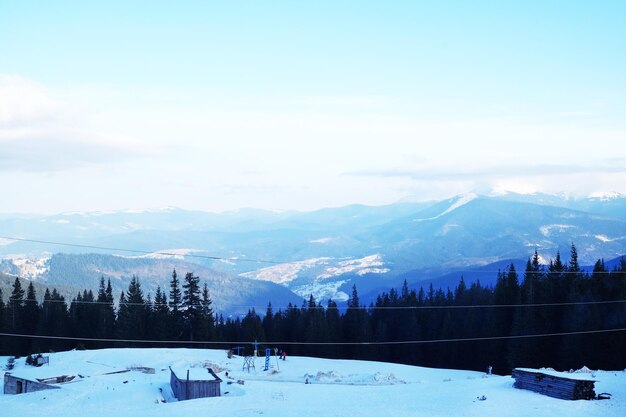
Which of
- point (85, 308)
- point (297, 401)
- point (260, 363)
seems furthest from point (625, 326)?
point (85, 308)

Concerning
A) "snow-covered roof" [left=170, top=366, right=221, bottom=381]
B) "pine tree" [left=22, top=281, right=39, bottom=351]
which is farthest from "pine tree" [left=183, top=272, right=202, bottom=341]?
"snow-covered roof" [left=170, top=366, right=221, bottom=381]

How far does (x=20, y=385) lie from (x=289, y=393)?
61.1 ft

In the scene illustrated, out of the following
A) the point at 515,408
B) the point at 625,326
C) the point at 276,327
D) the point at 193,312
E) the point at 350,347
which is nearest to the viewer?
the point at 515,408

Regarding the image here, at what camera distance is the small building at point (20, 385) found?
5009cm

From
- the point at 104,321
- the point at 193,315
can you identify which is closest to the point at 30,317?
the point at 104,321

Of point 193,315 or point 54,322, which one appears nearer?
point 193,315

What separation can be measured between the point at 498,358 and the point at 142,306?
4408 centimetres

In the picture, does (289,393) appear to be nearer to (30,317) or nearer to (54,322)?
(54,322)

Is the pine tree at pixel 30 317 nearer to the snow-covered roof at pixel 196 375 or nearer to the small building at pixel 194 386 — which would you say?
the snow-covered roof at pixel 196 375

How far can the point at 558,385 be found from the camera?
43.9 m

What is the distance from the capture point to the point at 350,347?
97.4 m

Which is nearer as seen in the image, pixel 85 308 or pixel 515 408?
pixel 515 408

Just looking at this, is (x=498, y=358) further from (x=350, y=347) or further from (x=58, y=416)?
(x=58, y=416)

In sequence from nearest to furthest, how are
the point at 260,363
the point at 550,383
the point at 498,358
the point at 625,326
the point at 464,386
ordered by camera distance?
the point at 550,383
the point at 464,386
the point at 260,363
the point at 625,326
the point at 498,358
